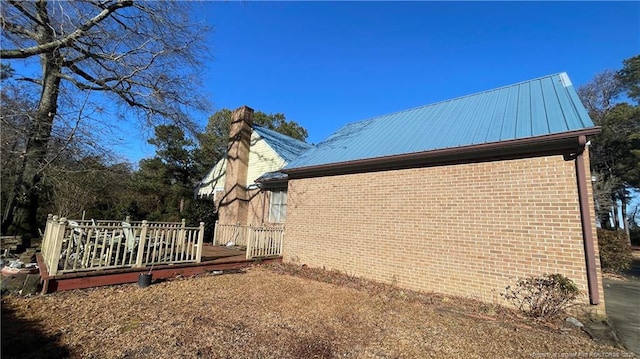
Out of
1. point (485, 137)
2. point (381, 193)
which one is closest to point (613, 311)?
point (485, 137)

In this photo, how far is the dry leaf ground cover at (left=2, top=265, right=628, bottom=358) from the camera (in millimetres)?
3818

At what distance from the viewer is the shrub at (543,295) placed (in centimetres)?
529

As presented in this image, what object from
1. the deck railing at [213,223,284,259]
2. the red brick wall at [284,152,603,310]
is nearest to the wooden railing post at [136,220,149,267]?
the deck railing at [213,223,284,259]

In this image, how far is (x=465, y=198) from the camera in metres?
7.00

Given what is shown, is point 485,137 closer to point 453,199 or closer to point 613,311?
point 453,199

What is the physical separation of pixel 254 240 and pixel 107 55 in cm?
790

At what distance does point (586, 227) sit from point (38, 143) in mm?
12521

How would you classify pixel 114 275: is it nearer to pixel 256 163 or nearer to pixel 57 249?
pixel 57 249

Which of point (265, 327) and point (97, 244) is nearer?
point (265, 327)

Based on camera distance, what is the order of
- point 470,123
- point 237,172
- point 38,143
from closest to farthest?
point 38,143 → point 470,123 → point 237,172

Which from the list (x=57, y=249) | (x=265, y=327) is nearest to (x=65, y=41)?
(x=57, y=249)

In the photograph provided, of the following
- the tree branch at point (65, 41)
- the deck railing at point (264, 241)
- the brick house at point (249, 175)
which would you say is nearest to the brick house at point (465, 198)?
the deck railing at point (264, 241)

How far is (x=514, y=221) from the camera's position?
20.5ft

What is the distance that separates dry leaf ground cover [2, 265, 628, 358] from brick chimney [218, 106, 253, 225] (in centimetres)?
892
